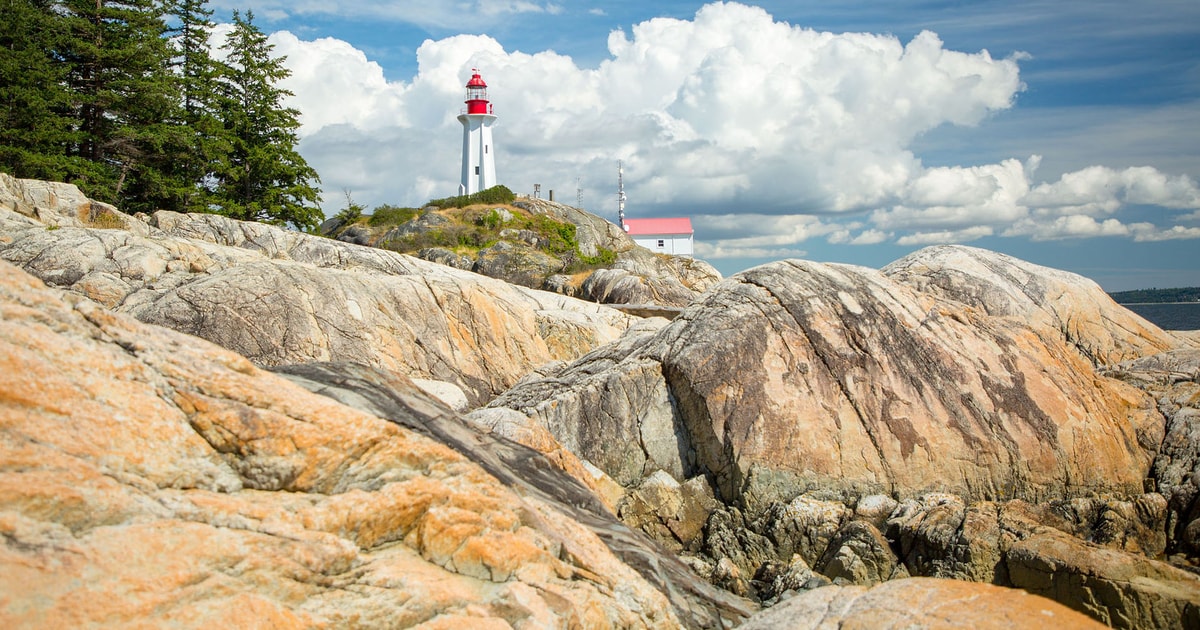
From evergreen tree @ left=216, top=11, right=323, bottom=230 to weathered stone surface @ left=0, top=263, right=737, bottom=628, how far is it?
134ft

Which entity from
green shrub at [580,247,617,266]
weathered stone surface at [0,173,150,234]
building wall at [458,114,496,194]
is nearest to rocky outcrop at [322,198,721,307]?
green shrub at [580,247,617,266]

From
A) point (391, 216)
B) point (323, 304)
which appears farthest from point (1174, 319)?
point (323, 304)

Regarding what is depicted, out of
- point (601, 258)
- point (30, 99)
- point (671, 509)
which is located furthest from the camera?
point (601, 258)

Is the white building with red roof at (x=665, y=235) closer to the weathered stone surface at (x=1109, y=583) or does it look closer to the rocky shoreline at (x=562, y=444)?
the rocky shoreline at (x=562, y=444)

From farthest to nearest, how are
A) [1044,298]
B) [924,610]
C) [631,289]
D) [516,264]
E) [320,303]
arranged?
[516,264] → [631,289] → [1044,298] → [320,303] → [924,610]

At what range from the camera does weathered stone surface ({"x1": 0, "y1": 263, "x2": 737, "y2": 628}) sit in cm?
491

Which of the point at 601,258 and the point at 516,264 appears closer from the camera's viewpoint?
the point at 516,264

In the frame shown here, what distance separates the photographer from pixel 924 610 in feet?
22.0

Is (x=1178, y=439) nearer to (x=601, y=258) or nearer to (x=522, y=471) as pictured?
(x=522, y=471)

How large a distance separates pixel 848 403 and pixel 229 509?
38.0 feet

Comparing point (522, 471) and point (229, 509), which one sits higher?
point (229, 509)

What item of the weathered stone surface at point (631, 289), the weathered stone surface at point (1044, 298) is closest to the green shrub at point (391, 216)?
the weathered stone surface at point (631, 289)

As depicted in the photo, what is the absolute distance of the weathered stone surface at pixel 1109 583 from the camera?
8469 millimetres

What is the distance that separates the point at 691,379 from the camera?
1527 centimetres
